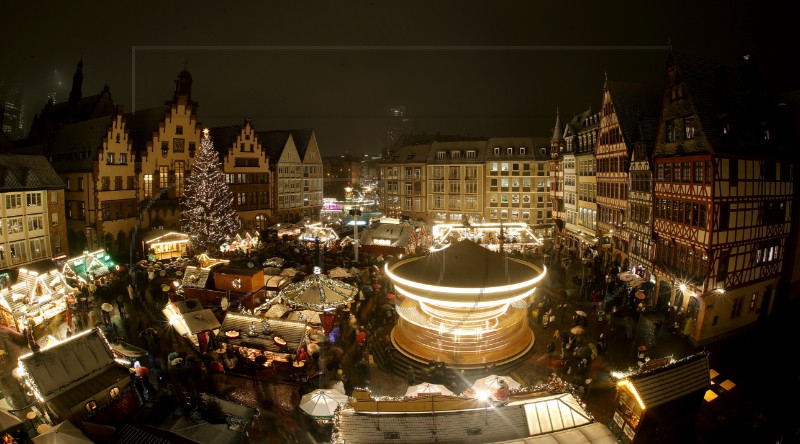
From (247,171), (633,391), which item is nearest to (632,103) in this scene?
(633,391)

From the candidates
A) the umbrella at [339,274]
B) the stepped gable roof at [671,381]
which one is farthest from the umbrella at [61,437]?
the umbrella at [339,274]

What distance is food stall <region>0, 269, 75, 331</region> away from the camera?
2028cm

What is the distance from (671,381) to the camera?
41.3 ft

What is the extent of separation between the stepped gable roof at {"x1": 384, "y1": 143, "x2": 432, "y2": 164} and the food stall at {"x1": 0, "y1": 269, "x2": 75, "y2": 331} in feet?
140

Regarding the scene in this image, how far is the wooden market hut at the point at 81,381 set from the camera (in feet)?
43.2

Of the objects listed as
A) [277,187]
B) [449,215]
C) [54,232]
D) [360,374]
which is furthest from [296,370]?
[449,215]

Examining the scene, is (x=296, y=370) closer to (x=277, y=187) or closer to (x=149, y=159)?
(x=149, y=159)

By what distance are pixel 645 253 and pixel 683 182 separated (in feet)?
19.7

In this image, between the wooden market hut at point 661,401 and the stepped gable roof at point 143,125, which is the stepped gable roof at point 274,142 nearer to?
the stepped gable roof at point 143,125

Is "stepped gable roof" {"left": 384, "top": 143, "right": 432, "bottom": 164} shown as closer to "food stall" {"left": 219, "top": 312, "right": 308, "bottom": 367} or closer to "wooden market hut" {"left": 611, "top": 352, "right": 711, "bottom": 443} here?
"food stall" {"left": 219, "top": 312, "right": 308, "bottom": 367}

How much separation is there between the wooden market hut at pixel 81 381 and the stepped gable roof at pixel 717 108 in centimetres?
2508

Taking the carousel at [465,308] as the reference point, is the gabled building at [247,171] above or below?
above

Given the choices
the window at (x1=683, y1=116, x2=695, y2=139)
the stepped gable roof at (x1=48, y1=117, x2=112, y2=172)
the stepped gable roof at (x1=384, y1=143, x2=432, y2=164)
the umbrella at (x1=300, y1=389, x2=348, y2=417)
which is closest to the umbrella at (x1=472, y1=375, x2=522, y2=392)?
the umbrella at (x1=300, y1=389, x2=348, y2=417)

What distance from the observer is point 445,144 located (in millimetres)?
57781
